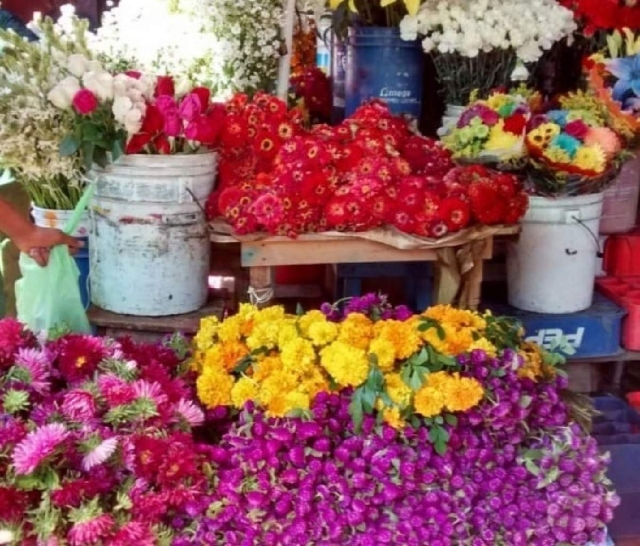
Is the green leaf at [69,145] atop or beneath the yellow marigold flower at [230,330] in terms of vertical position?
atop

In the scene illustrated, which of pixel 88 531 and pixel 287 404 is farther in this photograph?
pixel 287 404

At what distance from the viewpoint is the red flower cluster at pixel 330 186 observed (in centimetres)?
214

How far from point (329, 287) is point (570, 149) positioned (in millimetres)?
1046

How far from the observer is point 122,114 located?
2014 mm

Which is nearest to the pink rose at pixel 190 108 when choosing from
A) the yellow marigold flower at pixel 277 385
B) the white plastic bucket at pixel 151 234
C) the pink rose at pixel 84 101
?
the white plastic bucket at pixel 151 234

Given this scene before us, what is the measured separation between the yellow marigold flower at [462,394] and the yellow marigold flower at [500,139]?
967 millimetres

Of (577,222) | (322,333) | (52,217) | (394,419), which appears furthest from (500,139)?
(52,217)

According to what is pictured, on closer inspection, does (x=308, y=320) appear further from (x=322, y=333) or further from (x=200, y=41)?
(x=200, y=41)

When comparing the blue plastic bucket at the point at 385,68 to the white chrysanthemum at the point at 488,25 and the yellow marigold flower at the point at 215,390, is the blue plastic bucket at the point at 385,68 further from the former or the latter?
the yellow marigold flower at the point at 215,390

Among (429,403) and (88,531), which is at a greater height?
(429,403)

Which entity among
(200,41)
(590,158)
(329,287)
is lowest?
(329,287)

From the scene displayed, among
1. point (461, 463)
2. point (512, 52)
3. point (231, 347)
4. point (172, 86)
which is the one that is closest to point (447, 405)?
point (461, 463)

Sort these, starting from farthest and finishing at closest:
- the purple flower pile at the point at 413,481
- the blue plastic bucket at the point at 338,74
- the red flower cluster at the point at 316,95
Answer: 1. the red flower cluster at the point at 316,95
2. the blue plastic bucket at the point at 338,74
3. the purple flower pile at the point at 413,481

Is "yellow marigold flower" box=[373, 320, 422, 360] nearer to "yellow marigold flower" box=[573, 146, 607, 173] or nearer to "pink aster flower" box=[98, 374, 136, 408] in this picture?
"pink aster flower" box=[98, 374, 136, 408]
